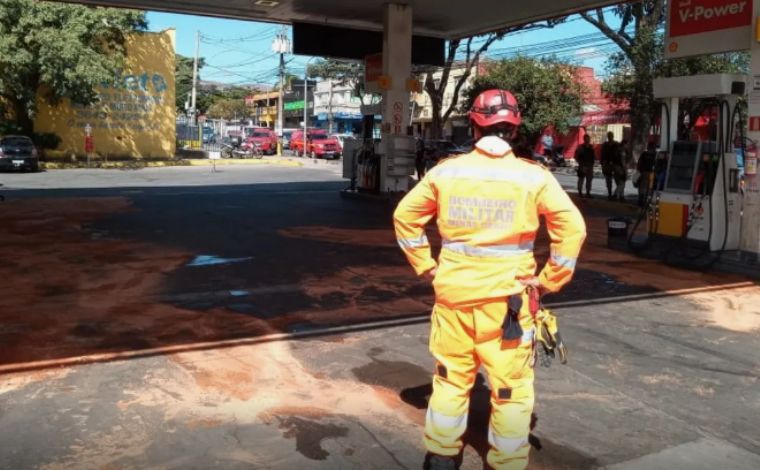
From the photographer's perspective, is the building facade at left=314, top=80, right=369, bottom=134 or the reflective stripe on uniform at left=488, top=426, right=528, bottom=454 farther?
the building facade at left=314, top=80, right=369, bottom=134

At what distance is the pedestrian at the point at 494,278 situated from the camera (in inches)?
129

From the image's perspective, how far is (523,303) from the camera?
10.9 feet

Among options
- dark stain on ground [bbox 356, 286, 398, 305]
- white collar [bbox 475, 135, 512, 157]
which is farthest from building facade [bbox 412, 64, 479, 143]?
white collar [bbox 475, 135, 512, 157]

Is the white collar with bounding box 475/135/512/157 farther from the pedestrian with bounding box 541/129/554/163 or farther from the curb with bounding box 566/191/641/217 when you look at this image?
the pedestrian with bounding box 541/129/554/163

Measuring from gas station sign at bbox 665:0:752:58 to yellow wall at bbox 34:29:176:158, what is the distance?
95.8ft

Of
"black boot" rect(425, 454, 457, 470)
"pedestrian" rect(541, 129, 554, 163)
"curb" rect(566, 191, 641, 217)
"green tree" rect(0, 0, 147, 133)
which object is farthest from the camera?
"pedestrian" rect(541, 129, 554, 163)

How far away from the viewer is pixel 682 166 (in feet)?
34.0

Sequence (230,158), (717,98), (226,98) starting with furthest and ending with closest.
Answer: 1. (226,98)
2. (230,158)
3. (717,98)

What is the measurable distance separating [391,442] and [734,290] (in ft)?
20.4

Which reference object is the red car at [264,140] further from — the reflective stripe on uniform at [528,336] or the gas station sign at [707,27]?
the reflective stripe on uniform at [528,336]

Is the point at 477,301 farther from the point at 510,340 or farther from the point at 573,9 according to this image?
the point at 573,9

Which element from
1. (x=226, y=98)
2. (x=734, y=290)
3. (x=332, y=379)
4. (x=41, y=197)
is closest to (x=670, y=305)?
(x=734, y=290)

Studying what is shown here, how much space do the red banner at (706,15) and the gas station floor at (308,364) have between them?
3599 mm

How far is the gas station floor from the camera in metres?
4.02
